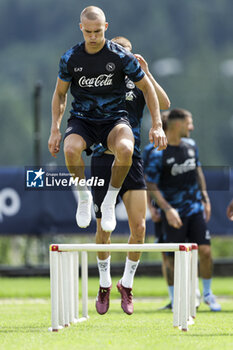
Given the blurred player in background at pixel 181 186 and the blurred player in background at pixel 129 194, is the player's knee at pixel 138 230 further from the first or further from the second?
the blurred player in background at pixel 181 186

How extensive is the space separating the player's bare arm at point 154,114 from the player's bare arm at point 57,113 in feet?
2.37

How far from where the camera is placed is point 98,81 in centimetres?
839

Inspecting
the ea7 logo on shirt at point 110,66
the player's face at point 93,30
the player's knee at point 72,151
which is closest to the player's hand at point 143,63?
the ea7 logo on shirt at point 110,66

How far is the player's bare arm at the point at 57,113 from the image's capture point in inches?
336

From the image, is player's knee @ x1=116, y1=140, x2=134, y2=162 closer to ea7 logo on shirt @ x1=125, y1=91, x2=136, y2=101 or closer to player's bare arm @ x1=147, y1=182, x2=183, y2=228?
ea7 logo on shirt @ x1=125, y1=91, x2=136, y2=101

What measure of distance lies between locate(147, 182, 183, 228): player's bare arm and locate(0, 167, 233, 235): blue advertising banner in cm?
490

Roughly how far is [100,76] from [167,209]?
3.51 meters

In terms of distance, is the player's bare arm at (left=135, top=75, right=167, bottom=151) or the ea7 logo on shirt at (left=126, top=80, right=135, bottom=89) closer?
the player's bare arm at (left=135, top=75, right=167, bottom=151)

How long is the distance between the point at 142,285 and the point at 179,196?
4378 millimetres

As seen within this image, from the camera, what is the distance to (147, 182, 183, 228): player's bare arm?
11.5 metres

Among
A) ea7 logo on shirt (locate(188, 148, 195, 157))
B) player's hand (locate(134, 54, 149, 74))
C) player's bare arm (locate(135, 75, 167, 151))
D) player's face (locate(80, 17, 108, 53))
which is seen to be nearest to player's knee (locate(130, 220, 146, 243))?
player's bare arm (locate(135, 75, 167, 151))

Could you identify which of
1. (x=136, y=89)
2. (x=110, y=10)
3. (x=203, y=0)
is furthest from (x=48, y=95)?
(x=136, y=89)

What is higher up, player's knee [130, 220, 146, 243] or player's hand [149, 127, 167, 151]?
player's hand [149, 127, 167, 151]

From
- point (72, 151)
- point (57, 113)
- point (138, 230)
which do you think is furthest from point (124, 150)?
point (138, 230)
